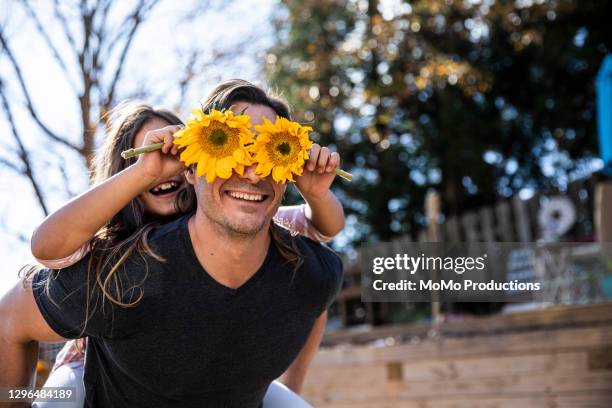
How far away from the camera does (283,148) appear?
2420 mm

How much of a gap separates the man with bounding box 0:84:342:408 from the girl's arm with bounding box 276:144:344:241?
17 cm

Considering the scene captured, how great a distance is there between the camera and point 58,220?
2332mm

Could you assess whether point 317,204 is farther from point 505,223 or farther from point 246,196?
point 505,223

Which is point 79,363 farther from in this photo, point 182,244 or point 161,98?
point 161,98

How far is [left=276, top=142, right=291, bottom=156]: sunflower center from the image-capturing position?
242 centimetres

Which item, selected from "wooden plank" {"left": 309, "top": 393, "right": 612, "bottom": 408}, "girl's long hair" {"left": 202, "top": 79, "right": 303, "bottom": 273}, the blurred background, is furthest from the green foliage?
"girl's long hair" {"left": 202, "top": 79, "right": 303, "bottom": 273}

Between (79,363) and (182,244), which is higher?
(182,244)

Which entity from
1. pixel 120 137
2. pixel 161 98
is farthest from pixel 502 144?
pixel 120 137

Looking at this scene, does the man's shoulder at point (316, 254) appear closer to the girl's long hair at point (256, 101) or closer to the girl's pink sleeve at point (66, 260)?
the girl's long hair at point (256, 101)

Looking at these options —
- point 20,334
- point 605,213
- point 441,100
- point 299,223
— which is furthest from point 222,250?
point 441,100

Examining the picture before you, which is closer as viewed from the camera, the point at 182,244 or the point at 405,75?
the point at 182,244

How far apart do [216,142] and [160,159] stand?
186mm

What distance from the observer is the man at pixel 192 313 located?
2.45m

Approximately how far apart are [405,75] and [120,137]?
8974 millimetres
